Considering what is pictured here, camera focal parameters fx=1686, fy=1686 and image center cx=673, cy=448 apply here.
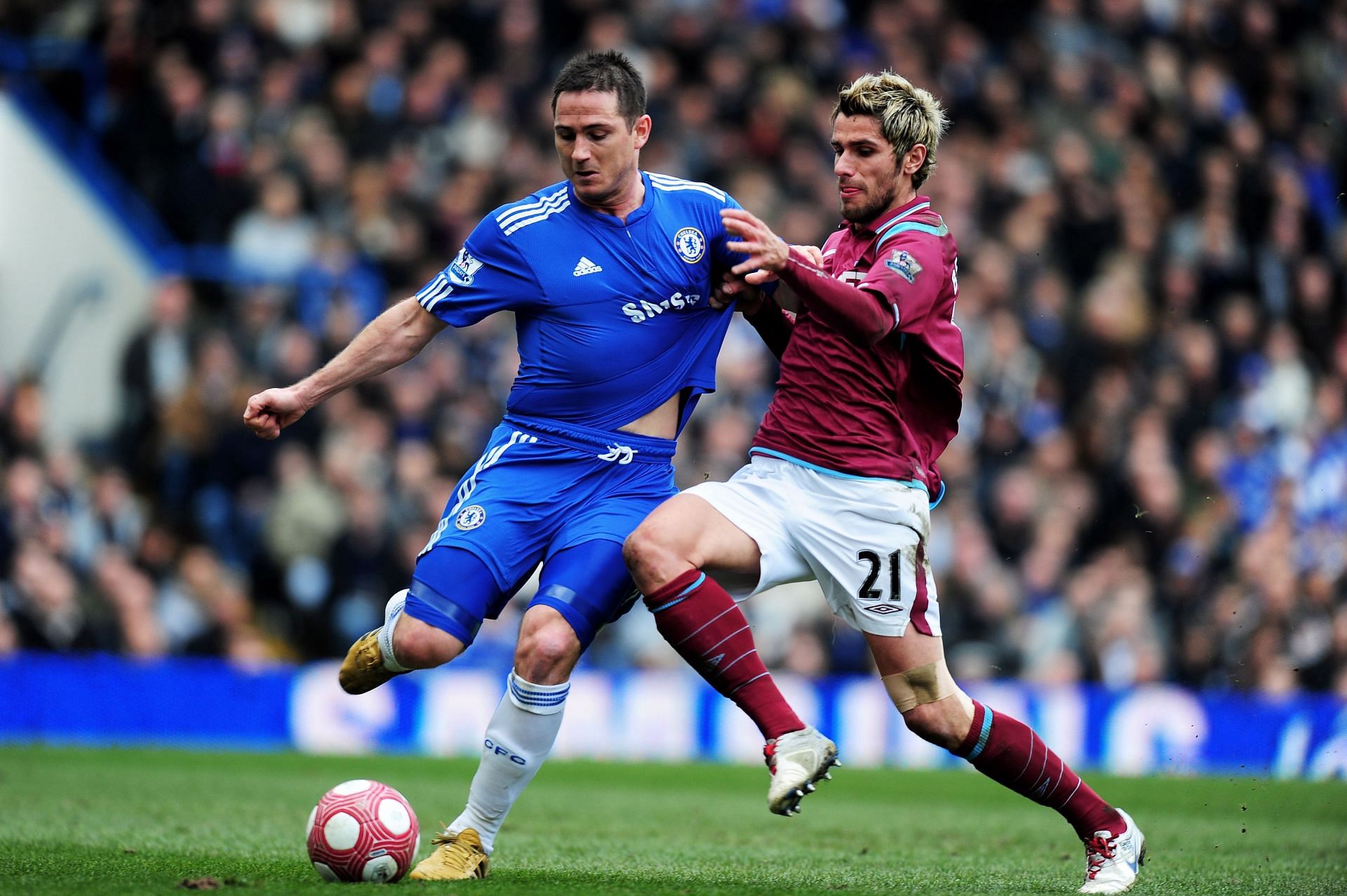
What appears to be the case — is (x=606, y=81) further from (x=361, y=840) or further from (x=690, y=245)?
(x=361, y=840)

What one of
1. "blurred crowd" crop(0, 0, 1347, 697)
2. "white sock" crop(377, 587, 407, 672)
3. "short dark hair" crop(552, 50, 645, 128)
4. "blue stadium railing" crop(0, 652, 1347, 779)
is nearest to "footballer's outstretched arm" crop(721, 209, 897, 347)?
"short dark hair" crop(552, 50, 645, 128)

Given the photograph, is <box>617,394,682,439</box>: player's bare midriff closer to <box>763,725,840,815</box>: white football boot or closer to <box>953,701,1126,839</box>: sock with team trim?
<box>763,725,840,815</box>: white football boot

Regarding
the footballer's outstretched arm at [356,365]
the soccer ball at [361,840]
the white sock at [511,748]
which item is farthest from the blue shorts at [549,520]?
the soccer ball at [361,840]

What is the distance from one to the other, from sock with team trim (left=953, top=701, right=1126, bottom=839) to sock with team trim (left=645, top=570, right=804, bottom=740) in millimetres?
711

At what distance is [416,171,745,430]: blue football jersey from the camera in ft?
19.6

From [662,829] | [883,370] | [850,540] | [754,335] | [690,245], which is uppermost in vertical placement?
[690,245]

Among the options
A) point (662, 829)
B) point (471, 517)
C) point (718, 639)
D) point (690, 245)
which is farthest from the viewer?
point (662, 829)

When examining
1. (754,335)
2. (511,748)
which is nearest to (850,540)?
(511,748)

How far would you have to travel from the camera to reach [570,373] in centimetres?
598

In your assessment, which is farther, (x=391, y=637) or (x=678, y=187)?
(x=678, y=187)

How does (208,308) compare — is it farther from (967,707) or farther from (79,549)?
(967,707)

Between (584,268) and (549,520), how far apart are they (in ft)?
2.95

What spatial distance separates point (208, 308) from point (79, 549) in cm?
233

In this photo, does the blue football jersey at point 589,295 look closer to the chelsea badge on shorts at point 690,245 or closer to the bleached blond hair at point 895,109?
the chelsea badge on shorts at point 690,245
